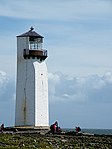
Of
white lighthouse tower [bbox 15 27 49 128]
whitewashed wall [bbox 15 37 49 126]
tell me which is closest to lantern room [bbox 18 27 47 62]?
white lighthouse tower [bbox 15 27 49 128]

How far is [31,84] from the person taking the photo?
169 feet

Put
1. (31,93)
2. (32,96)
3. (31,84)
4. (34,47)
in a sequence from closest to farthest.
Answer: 1. (32,96)
2. (31,93)
3. (31,84)
4. (34,47)

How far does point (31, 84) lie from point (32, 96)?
4.21ft

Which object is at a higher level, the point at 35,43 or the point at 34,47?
the point at 35,43

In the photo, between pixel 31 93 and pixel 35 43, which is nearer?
pixel 31 93

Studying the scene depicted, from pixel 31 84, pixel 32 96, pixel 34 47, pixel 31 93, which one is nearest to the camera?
pixel 32 96

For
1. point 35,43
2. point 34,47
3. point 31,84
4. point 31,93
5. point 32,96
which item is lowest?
point 32,96

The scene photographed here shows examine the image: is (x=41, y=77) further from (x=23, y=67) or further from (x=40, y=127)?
(x=40, y=127)

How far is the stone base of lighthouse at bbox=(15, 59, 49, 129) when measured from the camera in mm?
50844

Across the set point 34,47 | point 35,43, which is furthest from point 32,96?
point 35,43

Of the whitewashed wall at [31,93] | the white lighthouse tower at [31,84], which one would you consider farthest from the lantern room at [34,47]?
the whitewashed wall at [31,93]

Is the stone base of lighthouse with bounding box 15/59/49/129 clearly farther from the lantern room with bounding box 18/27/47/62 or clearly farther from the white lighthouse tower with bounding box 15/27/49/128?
the lantern room with bounding box 18/27/47/62

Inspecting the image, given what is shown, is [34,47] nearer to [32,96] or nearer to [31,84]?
[31,84]

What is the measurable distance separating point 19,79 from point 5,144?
24.3 m
